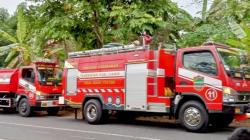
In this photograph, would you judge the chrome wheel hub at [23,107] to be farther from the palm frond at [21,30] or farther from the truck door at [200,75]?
the truck door at [200,75]

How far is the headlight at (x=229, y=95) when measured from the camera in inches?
420

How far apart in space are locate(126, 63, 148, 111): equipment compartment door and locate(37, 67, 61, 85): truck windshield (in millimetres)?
6382

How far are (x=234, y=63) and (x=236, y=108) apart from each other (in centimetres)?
148

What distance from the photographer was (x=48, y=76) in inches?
733

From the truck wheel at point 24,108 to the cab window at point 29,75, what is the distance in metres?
0.99

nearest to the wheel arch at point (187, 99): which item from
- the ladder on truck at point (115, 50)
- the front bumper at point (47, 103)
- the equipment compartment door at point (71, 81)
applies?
the ladder on truck at point (115, 50)

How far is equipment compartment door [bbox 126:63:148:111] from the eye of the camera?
12.5 m

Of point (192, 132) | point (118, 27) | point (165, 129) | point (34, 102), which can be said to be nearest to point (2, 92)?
point (34, 102)

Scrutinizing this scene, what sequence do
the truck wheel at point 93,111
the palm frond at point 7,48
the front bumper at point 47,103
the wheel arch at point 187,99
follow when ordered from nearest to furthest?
the wheel arch at point 187,99 < the truck wheel at point 93,111 < the front bumper at point 47,103 < the palm frond at point 7,48

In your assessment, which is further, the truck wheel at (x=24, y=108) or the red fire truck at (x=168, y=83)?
the truck wheel at (x=24, y=108)

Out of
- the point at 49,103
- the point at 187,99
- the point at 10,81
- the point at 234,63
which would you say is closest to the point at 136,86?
the point at 187,99

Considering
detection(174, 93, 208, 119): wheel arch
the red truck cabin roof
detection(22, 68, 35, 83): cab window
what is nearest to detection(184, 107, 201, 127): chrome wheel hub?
detection(174, 93, 208, 119): wheel arch

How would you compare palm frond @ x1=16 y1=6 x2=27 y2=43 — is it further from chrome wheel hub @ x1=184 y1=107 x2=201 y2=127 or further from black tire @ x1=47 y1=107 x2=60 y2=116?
chrome wheel hub @ x1=184 y1=107 x2=201 y2=127

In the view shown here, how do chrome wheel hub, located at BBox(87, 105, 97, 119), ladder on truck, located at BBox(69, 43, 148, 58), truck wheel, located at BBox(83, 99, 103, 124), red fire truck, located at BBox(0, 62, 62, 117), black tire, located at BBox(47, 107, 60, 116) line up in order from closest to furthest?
ladder on truck, located at BBox(69, 43, 148, 58), truck wheel, located at BBox(83, 99, 103, 124), chrome wheel hub, located at BBox(87, 105, 97, 119), red fire truck, located at BBox(0, 62, 62, 117), black tire, located at BBox(47, 107, 60, 116)
